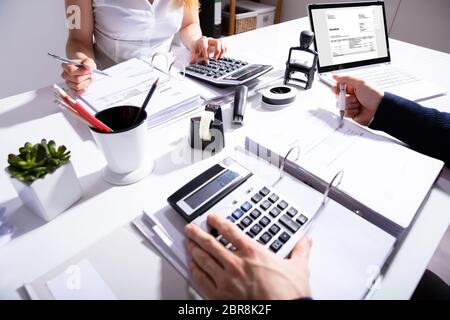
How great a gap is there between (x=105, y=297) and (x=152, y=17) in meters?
1.01

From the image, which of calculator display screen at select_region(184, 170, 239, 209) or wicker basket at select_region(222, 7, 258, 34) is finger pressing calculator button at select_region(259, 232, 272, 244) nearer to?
calculator display screen at select_region(184, 170, 239, 209)

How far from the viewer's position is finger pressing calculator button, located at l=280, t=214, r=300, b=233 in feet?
1.40

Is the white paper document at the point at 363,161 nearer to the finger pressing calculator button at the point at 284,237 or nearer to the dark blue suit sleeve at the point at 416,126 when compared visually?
the dark blue suit sleeve at the point at 416,126

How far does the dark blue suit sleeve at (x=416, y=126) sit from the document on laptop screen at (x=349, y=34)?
31 centimetres

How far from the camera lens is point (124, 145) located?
1.61 ft

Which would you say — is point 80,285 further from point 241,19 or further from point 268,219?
point 241,19

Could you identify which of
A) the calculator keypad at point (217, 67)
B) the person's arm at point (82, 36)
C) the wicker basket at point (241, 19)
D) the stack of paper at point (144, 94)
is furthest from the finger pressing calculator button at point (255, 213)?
the wicker basket at point (241, 19)

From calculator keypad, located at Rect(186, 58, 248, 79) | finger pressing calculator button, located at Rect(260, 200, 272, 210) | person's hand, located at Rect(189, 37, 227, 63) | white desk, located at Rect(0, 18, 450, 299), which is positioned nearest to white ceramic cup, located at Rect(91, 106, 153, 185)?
white desk, located at Rect(0, 18, 450, 299)

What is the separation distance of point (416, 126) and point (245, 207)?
18.2 inches

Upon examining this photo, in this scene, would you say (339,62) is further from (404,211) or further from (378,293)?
(378,293)

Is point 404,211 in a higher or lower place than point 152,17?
lower

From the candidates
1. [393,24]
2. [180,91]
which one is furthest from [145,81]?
[393,24]
